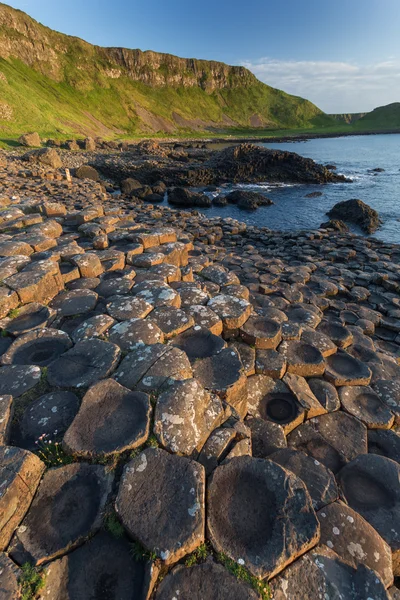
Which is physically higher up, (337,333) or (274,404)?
(274,404)

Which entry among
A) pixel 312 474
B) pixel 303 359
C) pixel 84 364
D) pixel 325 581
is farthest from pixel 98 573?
pixel 303 359

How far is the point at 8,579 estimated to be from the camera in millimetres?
2238

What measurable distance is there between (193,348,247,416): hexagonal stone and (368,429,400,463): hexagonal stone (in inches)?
86.8

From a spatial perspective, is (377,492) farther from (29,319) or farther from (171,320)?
(29,319)

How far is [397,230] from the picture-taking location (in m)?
21.9

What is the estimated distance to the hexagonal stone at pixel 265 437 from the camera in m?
4.21

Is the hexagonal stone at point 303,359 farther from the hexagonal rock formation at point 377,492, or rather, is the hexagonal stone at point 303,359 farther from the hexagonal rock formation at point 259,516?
the hexagonal rock formation at point 259,516

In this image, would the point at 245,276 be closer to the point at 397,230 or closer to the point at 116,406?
the point at 116,406

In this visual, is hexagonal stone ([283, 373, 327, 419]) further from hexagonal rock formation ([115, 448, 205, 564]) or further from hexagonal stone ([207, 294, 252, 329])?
hexagonal rock formation ([115, 448, 205, 564])

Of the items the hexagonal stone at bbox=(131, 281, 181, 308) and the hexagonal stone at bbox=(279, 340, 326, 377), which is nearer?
the hexagonal stone at bbox=(279, 340, 326, 377)

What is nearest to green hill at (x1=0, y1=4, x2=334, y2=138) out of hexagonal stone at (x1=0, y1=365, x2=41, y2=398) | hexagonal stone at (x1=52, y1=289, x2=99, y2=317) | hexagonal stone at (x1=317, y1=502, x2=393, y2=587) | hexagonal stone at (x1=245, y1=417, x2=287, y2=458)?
hexagonal stone at (x1=52, y1=289, x2=99, y2=317)

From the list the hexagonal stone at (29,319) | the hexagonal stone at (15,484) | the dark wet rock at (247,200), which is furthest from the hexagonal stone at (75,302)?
the dark wet rock at (247,200)

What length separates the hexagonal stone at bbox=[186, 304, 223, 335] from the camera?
5516 mm

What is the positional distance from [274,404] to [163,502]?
2768mm
